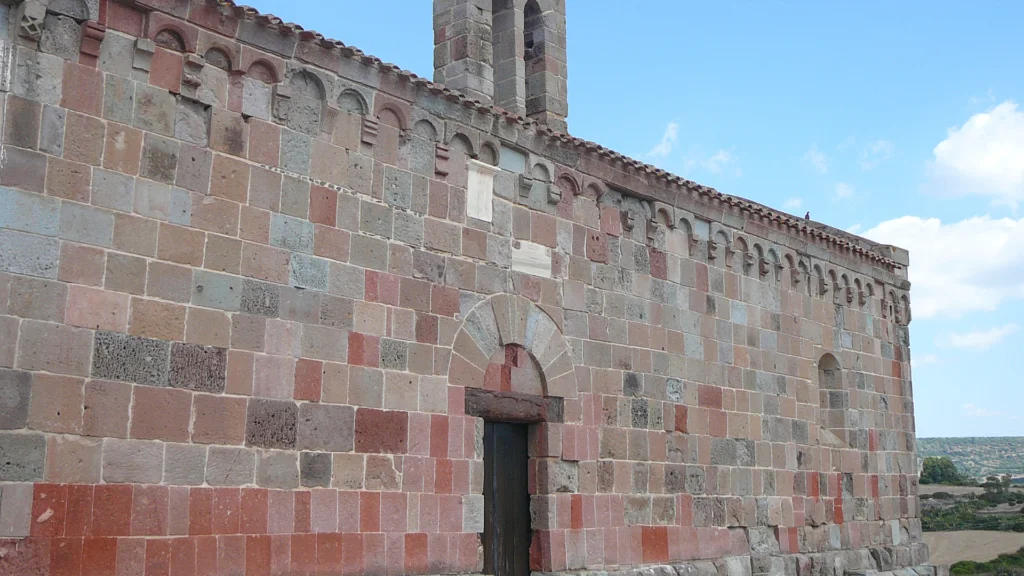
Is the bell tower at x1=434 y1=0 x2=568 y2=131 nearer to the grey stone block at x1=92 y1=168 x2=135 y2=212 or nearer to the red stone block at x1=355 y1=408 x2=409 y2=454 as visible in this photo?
the red stone block at x1=355 y1=408 x2=409 y2=454

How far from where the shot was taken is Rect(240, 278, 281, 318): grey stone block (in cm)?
629

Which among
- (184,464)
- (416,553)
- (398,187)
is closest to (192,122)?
(398,187)

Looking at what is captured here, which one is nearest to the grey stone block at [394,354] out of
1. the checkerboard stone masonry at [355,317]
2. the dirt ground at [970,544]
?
the checkerboard stone masonry at [355,317]

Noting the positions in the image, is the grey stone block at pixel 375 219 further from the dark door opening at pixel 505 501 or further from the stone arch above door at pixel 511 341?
the dark door opening at pixel 505 501

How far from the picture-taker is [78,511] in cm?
533

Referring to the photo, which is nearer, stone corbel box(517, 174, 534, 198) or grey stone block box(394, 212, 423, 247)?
grey stone block box(394, 212, 423, 247)

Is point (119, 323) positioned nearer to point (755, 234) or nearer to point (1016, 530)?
point (755, 234)

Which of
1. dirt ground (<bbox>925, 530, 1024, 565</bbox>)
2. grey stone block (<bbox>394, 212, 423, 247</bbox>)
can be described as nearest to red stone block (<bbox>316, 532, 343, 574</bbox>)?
grey stone block (<bbox>394, 212, 423, 247</bbox>)

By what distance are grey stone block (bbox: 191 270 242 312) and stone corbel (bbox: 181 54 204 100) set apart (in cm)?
107

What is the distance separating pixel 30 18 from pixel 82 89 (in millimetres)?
437

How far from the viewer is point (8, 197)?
530cm

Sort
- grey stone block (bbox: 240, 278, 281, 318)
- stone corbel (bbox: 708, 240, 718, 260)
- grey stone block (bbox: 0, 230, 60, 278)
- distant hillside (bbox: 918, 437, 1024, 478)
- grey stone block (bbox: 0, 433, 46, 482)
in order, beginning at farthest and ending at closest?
distant hillside (bbox: 918, 437, 1024, 478), stone corbel (bbox: 708, 240, 718, 260), grey stone block (bbox: 240, 278, 281, 318), grey stone block (bbox: 0, 230, 60, 278), grey stone block (bbox: 0, 433, 46, 482)

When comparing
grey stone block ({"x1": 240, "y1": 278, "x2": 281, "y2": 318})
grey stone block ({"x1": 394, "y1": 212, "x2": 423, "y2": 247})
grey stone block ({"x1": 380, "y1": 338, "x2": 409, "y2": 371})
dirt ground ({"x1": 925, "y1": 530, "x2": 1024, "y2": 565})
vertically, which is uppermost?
grey stone block ({"x1": 394, "y1": 212, "x2": 423, "y2": 247})

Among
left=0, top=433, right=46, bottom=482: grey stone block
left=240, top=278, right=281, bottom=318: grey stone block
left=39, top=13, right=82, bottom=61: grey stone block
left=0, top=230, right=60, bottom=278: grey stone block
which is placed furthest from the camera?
left=240, top=278, right=281, bottom=318: grey stone block
